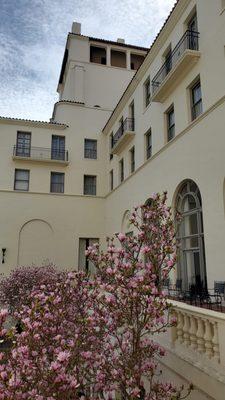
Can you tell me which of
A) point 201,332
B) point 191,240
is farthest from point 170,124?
point 201,332

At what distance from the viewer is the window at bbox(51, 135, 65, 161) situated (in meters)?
24.4

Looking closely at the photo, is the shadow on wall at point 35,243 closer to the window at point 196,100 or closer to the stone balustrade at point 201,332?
the window at point 196,100

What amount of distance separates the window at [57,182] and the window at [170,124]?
11400 mm

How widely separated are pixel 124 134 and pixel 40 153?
7.95 m

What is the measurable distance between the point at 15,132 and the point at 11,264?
32.1 ft

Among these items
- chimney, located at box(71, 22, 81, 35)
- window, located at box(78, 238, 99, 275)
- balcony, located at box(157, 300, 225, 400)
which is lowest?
balcony, located at box(157, 300, 225, 400)

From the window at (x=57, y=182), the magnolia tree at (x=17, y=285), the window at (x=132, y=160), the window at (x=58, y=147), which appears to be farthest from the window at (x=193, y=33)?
the window at (x=57, y=182)

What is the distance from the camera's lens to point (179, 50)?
13562mm

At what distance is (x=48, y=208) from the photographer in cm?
2347

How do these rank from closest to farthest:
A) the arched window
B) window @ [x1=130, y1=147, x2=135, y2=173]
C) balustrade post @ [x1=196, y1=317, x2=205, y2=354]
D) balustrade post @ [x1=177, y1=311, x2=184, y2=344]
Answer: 1. balustrade post @ [x1=196, y1=317, x2=205, y2=354]
2. balustrade post @ [x1=177, y1=311, x2=184, y2=344]
3. the arched window
4. window @ [x1=130, y1=147, x2=135, y2=173]

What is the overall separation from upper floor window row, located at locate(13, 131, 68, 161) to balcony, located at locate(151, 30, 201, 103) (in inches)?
444

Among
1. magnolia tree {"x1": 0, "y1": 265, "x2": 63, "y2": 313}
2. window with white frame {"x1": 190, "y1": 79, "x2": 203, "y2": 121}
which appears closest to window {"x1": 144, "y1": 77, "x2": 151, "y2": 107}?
window with white frame {"x1": 190, "y1": 79, "x2": 203, "y2": 121}

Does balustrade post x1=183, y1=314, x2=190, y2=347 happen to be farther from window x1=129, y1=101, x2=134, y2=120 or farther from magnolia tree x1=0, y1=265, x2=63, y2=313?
window x1=129, y1=101, x2=134, y2=120

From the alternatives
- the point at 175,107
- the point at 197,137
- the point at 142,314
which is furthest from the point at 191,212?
the point at 142,314
